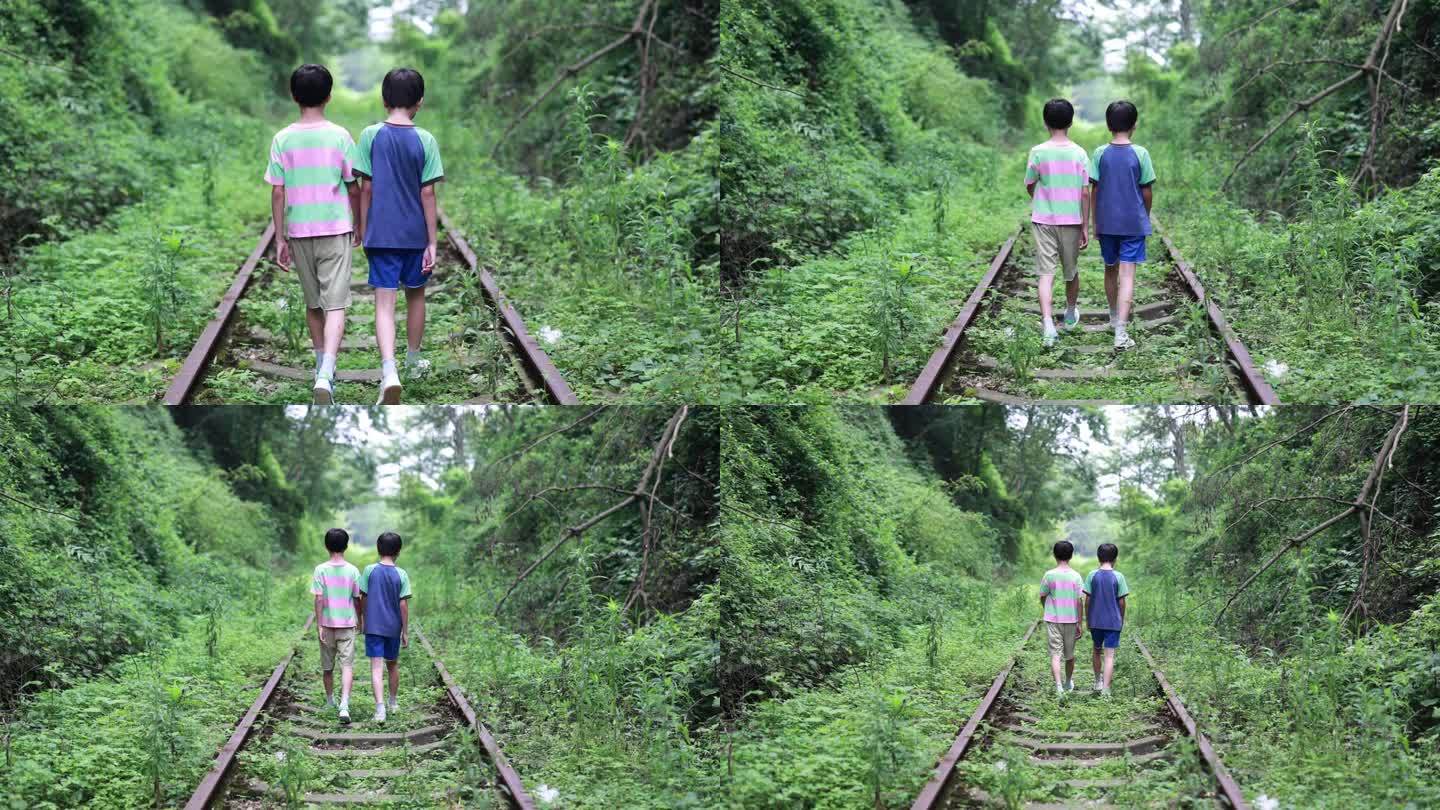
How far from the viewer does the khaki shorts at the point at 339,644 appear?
860 cm

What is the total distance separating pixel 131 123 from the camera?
44.1ft

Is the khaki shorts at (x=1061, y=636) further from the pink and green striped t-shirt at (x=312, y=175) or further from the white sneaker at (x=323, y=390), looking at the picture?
the pink and green striped t-shirt at (x=312, y=175)

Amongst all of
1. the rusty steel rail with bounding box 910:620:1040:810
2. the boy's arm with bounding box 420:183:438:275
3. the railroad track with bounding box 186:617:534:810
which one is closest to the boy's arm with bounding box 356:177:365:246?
the boy's arm with bounding box 420:183:438:275

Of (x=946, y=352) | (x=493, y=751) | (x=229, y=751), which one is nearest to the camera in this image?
(x=493, y=751)

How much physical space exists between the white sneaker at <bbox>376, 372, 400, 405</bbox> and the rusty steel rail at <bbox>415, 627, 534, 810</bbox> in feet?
6.64

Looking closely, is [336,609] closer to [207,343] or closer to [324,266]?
[207,343]

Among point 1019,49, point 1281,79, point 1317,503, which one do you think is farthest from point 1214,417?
point 1019,49

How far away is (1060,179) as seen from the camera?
317 inches

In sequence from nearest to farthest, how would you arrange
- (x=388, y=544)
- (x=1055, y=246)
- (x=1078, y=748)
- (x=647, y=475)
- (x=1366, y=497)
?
(x=1078, y=748) < (x=1055, y=246) < (x=1366, y=497) < (x=388, y=544) < (x=647, y=475)

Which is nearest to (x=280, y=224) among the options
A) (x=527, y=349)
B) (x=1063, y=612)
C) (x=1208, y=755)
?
(x=527, y=349)

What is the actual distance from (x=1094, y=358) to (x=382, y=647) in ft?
17.9

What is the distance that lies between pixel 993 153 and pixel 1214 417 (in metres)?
4.70

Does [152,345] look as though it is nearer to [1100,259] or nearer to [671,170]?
[671,170]

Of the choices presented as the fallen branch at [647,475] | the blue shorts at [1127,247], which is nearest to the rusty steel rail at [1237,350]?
the blue shorts at [1127,247]
